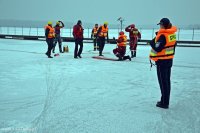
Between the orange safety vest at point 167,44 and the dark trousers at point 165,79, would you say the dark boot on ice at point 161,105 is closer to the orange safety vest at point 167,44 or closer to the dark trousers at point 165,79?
the dark trousers at point 165,79

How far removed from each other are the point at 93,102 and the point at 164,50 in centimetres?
161

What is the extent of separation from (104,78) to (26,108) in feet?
10.2

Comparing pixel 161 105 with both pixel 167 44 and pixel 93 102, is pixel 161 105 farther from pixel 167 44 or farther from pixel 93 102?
pixel 93 102

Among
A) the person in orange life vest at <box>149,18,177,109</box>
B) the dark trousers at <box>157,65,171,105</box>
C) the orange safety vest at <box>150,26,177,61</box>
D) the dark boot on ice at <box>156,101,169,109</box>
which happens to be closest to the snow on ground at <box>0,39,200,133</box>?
the dark boot on ice at <box>156,101,169,109</box>

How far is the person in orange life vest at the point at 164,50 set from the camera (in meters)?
4.40

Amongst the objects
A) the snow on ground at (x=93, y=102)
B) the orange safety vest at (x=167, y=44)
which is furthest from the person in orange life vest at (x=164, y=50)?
the snow on ground at (x=93, y=102)

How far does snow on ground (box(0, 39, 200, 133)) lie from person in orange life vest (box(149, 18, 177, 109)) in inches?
16.7

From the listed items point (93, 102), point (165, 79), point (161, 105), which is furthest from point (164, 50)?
point (93, 102)

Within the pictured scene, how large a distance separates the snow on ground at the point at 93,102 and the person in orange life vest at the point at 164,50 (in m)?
0.42

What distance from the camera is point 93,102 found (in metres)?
4.93

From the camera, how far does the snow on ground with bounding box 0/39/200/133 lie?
12.2 ft

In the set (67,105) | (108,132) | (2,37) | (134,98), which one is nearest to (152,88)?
(134,98)

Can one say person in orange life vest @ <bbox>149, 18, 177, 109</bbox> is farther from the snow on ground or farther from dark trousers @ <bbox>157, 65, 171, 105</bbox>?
the snow on ground

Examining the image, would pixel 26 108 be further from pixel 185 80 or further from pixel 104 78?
pixel 185 80
